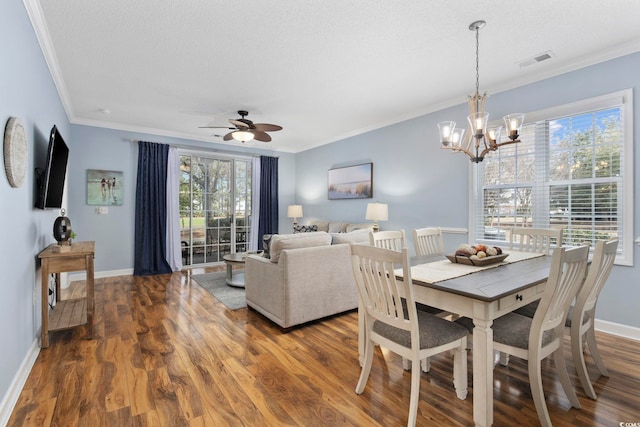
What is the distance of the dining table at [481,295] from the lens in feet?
5.12

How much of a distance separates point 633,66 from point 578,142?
0.72 m

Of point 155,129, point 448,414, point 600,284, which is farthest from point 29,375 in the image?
point 155,129

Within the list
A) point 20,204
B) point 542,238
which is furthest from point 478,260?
point 20,204

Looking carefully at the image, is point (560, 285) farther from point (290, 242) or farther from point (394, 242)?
point (290, 242)

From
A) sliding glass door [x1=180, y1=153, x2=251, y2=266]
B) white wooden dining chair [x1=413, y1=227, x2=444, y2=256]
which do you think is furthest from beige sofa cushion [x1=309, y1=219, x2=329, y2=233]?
white wooden dining chair [x1=413, y1=227, x2=444, y2=256]

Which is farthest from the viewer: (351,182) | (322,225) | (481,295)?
(322,225)

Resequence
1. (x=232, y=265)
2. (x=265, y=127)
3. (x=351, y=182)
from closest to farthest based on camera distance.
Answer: (x=265, y=127), (x=232, y=265), (x=351, y=182)

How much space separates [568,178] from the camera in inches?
123

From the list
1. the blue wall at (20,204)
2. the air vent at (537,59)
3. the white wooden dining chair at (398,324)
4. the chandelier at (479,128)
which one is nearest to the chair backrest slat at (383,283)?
the white wooden dining chair at (398,324)

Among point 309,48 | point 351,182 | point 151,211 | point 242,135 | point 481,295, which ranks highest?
point 309,48

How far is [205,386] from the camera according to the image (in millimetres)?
2025

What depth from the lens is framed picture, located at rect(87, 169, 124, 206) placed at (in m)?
4.98

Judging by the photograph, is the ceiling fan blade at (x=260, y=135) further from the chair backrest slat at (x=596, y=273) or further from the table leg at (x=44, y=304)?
the chair backrest slat at (x=596, y=273)

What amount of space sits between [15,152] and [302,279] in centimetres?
227
